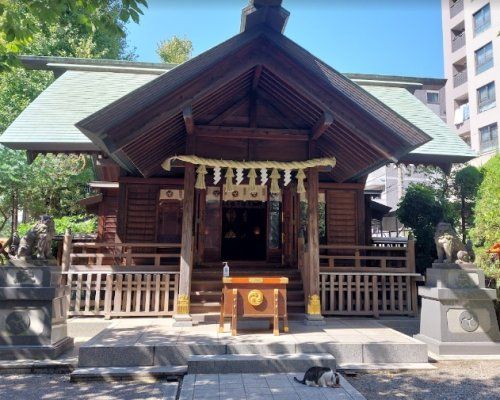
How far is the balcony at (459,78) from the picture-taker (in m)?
31.5

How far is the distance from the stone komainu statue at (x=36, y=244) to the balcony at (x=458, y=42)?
113 ft

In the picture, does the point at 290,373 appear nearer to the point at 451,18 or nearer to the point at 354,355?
the point at 354,355

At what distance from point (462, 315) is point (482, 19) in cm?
2961

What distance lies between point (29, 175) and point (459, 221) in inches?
672

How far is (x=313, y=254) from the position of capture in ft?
26.5

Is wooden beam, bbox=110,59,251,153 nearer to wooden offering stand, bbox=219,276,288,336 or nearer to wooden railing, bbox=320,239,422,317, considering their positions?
wooden offering stand, bbox=219,276,288,336

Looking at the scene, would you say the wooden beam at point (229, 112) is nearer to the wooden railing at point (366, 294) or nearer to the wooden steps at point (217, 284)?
the wooden steps at point (217, 284)

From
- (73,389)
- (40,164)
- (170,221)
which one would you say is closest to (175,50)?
(40,164)

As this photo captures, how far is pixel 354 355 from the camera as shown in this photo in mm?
6188

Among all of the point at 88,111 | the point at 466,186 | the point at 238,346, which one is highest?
the point at 88,111

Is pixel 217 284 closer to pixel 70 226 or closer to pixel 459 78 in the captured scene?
pixel 70 226

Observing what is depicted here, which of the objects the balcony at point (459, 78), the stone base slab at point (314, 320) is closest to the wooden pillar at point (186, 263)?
the stone base slab at point (314, 320)

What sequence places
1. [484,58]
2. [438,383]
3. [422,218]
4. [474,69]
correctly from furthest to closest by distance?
1. [474,69]
2. [484,58]
3. [422,218]
4. [438,383]

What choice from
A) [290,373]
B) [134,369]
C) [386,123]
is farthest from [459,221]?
[134,369]
